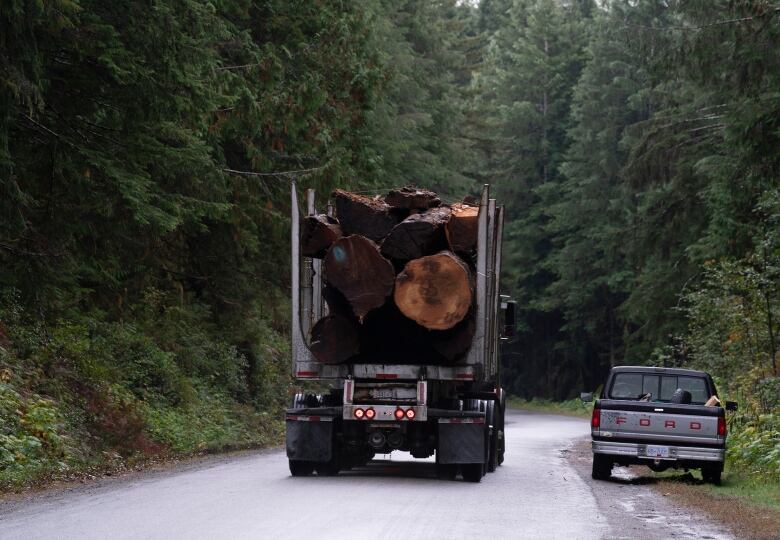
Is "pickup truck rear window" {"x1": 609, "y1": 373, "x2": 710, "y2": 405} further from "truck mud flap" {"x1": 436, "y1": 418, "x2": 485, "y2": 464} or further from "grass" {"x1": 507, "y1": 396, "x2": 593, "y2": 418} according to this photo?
"grass" {"x1": 507, "y1": 396, "x2": 593, "y2": 418}

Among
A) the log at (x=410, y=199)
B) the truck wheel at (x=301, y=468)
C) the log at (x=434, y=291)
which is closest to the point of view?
the log at (x=434, y=291)

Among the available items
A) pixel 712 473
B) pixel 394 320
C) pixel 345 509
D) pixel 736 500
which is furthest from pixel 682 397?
pixel 345 509

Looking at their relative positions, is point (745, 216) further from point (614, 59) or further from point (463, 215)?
point (614, 59)

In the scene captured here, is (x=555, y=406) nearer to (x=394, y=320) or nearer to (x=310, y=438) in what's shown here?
(x=310, y=438)

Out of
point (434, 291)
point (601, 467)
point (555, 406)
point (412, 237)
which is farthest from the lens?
point (555, 406)

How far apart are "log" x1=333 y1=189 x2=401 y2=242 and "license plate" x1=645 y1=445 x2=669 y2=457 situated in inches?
197

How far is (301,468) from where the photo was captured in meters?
15.4

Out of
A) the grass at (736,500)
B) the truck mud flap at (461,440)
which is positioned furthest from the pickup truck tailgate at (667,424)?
the truck mud flap at (461,440)

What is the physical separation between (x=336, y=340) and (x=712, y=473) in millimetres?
6051

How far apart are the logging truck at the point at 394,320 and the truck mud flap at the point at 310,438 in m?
0.01

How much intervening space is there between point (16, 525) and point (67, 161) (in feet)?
18.0

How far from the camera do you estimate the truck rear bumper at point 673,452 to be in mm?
15938

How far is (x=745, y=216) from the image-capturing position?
2500cm

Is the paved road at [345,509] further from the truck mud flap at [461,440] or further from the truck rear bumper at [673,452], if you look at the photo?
the truck rear bumper at [673,452]
